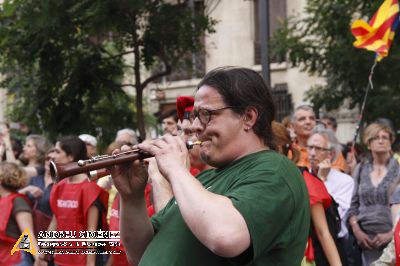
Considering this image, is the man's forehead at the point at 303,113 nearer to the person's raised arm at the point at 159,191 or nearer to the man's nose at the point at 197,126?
the person's raised arm at the point at 159,191

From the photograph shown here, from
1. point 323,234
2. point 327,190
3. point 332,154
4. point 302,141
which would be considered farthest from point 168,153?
point 302,141

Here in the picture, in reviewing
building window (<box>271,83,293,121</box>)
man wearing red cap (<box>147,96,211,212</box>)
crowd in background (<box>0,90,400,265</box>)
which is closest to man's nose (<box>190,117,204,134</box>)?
man wearing red cap (<box>147,96,211,212</box>)

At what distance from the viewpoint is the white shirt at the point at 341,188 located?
662 centimetres

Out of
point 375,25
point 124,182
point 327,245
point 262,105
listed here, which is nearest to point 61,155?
point 327,245

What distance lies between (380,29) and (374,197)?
10.9ft

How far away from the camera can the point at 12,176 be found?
6578mm

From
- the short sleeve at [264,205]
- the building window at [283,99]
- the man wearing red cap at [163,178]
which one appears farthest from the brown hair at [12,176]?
the building window at [283,99]

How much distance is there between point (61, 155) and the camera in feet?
21.1

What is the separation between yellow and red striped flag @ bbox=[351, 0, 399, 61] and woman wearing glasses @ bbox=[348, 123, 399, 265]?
2.67 metres

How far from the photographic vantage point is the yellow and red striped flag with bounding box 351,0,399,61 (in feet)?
30.1

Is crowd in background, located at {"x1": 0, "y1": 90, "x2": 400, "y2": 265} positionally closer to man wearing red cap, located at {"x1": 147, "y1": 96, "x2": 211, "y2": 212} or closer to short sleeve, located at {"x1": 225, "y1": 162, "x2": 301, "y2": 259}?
man wearing red cap, located at {"x1": 147, "y1": 96, "x2": 211, "y2": 212}

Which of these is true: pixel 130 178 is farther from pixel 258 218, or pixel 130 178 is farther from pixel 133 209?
pixel 258 218

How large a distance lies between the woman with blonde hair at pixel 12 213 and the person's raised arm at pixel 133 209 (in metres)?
3.35

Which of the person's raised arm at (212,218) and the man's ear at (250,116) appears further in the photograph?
the man's ear at (250,116)
